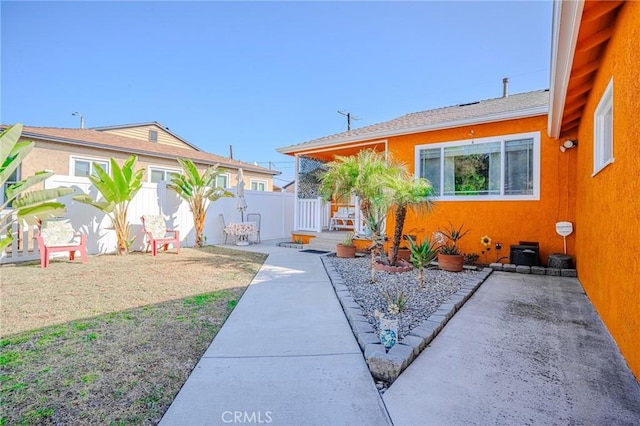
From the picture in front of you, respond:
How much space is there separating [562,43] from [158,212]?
1146cm

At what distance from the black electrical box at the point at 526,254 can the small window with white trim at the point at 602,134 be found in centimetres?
296

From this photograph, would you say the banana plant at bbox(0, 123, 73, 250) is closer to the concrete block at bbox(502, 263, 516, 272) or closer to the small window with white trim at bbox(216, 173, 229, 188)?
the concrete block at bbox(502, 263, 516, 272)

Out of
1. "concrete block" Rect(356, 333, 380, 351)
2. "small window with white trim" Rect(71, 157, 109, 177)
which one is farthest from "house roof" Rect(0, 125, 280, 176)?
"concrete block" Rect(356, 333, 380, 351)

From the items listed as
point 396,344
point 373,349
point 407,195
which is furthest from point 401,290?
point 373,349

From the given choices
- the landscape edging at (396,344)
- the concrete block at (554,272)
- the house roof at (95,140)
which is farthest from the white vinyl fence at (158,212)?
the concrete block at (554,272)

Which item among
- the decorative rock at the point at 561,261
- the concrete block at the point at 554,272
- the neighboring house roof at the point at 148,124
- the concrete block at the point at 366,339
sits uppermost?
the neighboring house roof at the point at 148,124

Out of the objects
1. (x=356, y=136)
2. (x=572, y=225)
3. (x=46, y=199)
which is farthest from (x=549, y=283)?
(x=46, y=199)

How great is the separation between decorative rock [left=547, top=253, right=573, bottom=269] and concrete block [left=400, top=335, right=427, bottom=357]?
5525 millimetres

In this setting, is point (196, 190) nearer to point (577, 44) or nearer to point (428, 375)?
point (428, 375)

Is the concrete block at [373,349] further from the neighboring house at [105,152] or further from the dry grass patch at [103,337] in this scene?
the neighboring house at [105,152]

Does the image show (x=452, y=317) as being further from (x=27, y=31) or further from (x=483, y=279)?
(x=27, y=31)

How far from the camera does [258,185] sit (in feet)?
74.4

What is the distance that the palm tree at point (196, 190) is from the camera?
1116 centimetres

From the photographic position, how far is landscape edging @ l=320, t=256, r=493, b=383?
2838 mm
